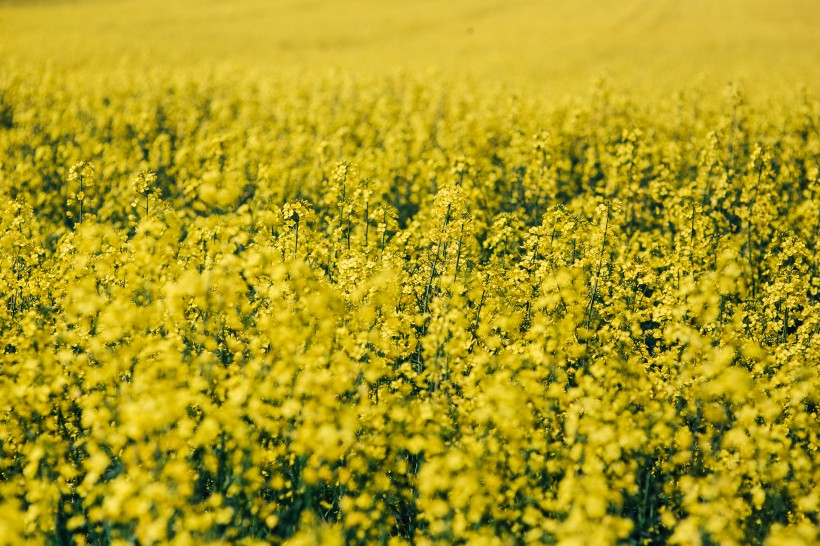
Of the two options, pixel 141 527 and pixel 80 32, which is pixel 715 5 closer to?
pixel 80 32

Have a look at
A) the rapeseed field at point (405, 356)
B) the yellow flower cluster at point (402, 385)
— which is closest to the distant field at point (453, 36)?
the rapeseed field at point (405, 356)

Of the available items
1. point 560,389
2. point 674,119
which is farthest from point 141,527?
point 674,119

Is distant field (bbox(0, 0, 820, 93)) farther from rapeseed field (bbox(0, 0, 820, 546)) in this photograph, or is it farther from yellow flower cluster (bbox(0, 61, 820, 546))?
yellow flower cluster (bbox(0, 61, 820, 546))

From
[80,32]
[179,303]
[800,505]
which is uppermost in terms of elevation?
[80,32]

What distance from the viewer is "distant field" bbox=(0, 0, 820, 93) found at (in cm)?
3884

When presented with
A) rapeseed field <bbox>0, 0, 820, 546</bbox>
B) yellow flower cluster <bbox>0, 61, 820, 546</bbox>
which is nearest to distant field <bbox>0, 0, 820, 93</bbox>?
rapeseed field <bbox>0, 0, 820, 546</bbox>

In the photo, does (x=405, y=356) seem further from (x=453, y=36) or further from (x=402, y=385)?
(x=453, y=36)

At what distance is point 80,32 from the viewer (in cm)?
4869

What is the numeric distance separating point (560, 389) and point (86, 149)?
12724 millimetres

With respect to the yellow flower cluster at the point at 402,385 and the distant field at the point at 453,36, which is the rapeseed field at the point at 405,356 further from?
the distant field at the point at 453,36

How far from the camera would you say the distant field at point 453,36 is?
3884 centimetres

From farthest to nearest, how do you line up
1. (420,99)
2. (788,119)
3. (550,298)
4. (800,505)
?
(420,99), (788,119), (550,298), (800,505)

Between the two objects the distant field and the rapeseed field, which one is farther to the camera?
the distant field

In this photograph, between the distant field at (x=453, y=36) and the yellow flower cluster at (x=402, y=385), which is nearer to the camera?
the yellow flower cluster at (x=402, y=385)
